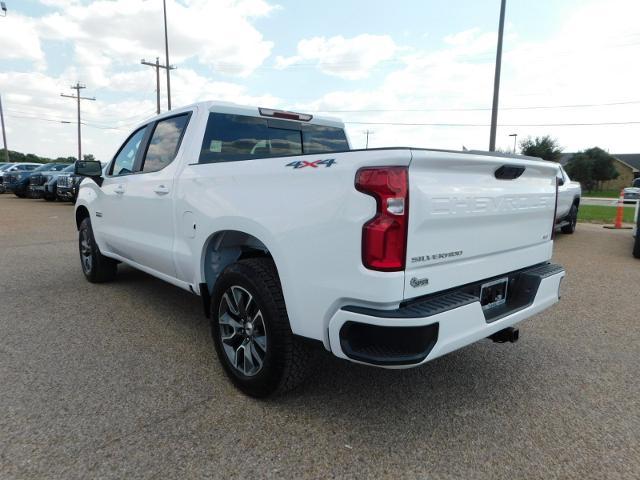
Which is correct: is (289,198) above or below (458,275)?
above

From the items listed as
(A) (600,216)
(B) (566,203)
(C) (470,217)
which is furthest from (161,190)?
(A) (600,216)

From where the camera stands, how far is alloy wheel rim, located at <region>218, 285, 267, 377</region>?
2.80 meters

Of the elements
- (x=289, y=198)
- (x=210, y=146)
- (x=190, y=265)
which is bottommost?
(x=190, y=265)

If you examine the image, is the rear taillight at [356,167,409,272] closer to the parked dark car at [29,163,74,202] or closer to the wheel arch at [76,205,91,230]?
the wheel arch at [76,205,91,230]

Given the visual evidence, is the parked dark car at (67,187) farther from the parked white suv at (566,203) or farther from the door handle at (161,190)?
the parked white suv at (566,203)

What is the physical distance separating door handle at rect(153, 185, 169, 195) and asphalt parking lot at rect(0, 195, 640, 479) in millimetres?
1217

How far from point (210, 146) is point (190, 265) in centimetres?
95

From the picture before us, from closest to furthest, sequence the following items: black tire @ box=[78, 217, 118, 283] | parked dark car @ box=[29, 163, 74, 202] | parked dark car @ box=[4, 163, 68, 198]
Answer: black tire @ box=[78, 217, 118, 283] → parked dark car @ box=[29, 163, 74, 202] → parked dark car @ box=[4, 163, 68, 198]

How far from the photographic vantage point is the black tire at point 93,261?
5492mm

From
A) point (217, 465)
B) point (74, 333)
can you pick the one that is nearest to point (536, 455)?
point (217, 465)

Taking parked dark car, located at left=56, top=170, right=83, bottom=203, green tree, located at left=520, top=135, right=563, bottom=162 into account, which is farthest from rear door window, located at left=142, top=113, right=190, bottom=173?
green tree, located at left=520, top=135, right=563, bottom=162

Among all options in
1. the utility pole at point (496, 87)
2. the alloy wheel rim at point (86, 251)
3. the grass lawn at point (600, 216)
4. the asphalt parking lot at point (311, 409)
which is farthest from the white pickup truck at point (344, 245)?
the utility pole at point (496, 87)

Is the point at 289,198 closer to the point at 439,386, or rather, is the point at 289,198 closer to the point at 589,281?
the point at 439,386

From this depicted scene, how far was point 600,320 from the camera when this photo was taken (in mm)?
4551
